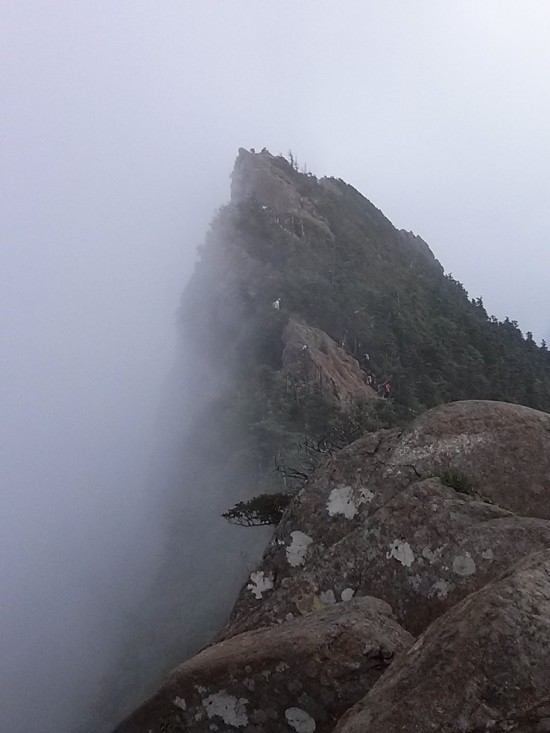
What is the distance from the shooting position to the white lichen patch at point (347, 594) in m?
7.30

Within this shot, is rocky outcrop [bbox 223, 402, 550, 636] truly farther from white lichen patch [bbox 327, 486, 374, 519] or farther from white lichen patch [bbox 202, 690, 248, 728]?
white lichen patch [bbox 202, 690, 248, 728]

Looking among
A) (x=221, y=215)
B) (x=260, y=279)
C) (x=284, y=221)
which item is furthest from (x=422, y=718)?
(x=221, y=215)

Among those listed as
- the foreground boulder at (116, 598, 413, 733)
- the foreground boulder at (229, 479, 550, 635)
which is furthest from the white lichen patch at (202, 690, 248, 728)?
the foreground boulder at (229, 479, 550, 635)

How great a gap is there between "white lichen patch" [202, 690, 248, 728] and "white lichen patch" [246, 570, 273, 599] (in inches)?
127

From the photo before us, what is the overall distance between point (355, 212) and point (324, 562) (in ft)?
227

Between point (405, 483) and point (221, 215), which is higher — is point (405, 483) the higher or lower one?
the lower one

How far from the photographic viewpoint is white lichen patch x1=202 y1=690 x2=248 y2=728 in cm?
493

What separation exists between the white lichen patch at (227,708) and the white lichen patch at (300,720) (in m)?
0.38

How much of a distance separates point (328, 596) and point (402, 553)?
43.7 inches

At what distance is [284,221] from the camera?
5962 cm

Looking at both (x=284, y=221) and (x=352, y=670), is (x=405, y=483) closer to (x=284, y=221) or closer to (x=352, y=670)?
(x=352, y=670)

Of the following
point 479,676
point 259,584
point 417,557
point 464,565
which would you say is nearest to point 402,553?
point 417,557

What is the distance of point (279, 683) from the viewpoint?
4.86 meters

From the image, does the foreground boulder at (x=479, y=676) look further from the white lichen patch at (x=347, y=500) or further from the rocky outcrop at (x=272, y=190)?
the rocky outcrop at (x=272, y=190)
